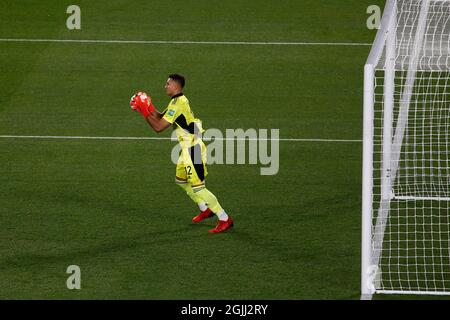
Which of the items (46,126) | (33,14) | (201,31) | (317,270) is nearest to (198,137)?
(317,270)

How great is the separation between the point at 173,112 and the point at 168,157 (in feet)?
10.3

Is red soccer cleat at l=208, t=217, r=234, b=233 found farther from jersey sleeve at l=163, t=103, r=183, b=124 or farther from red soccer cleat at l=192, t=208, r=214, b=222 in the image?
jersey sleeve at l=163, t=103, r=183, b=124

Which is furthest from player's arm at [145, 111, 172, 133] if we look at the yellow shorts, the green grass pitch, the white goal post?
Result: the white goal post

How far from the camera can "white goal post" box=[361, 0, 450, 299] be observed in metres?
10.1

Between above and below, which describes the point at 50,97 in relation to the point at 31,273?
above

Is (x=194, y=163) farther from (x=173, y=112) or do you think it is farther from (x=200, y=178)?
(x=173, y=112)

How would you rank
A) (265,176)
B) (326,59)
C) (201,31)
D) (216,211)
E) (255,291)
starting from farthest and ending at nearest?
1. (201,31)
2. (326,59)
3. (265,176)
4. (216,211)
5. (255,291)

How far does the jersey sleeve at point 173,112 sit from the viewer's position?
11.6 metres

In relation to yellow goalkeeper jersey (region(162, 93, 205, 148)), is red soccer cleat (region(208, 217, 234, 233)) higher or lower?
lower

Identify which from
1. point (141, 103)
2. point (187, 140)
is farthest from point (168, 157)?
point (141, 103)

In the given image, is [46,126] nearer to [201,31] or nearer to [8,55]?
[8,55]

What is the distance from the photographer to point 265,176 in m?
14.0

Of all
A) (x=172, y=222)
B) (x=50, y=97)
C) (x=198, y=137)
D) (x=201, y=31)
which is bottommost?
(x=172, y=222)

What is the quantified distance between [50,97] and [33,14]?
16.1 ft
